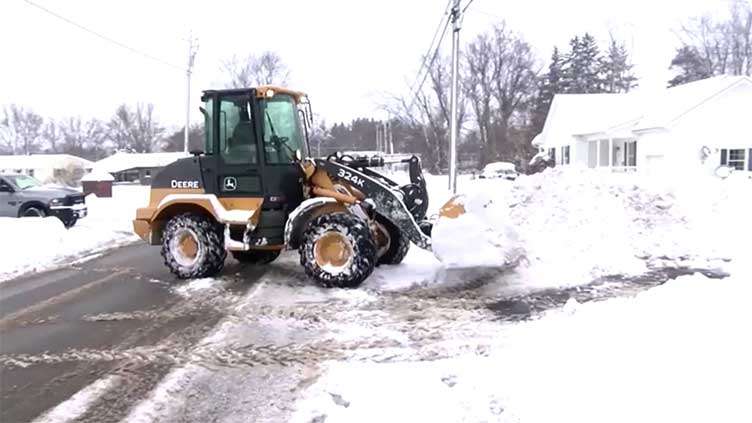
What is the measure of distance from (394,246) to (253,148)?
8.69ft

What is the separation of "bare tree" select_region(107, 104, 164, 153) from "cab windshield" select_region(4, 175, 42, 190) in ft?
307

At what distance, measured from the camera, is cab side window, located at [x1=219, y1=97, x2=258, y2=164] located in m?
9.72

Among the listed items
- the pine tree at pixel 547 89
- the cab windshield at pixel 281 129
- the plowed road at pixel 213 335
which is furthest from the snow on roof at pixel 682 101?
the pine tree at pixel 547 89

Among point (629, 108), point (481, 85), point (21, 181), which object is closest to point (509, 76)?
point (481, 85)

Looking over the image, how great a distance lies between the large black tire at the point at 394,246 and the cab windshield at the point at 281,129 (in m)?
1.79

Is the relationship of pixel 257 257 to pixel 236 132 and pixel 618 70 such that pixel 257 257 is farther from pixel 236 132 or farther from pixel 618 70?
pixel 618 70

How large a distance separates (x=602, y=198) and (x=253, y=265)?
7.08 meters

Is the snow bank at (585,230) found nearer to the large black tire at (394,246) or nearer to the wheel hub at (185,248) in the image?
the large black tire at (394,246)

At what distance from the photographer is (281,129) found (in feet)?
32.7

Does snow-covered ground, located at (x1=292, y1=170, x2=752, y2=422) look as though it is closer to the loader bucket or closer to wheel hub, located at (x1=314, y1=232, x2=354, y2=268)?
the loader bucket

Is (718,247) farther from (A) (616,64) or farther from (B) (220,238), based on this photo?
(A) (616,64)

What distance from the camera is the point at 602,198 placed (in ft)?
44.0

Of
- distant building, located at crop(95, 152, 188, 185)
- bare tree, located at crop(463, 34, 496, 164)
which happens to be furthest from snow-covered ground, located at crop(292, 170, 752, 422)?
distant building, located at crop(95, 152, 188, 185)

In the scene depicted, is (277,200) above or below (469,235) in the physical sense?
above
